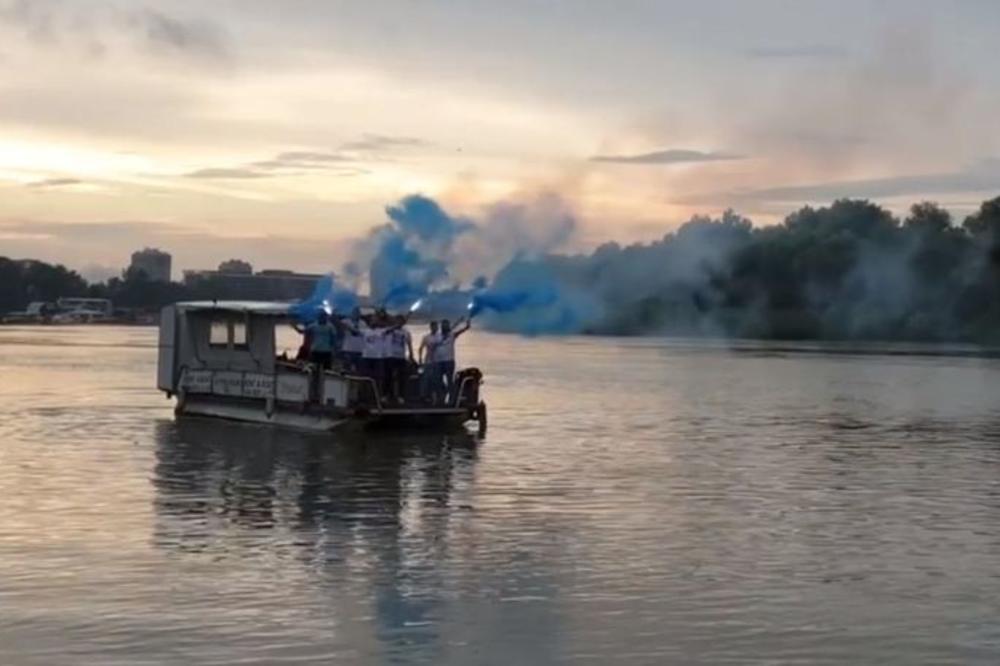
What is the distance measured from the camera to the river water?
10.7 metres

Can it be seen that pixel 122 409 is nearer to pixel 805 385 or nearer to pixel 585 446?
pixel 585 446

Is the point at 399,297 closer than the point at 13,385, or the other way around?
the point at 399,297

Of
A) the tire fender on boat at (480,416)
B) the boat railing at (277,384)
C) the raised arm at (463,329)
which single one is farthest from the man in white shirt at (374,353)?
the tire fender on boat at (480,416)

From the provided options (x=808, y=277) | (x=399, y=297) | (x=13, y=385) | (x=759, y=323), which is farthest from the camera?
(x=759, y=323)

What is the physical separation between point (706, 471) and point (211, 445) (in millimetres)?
7997

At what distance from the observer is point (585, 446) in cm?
2547

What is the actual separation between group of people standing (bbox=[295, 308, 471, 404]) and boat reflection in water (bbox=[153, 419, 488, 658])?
57.2 inches

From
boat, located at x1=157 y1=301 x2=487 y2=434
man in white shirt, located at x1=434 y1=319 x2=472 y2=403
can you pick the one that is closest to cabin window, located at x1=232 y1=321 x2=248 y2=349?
boat, located at x1=157 y1=301 x2=487 y2=434

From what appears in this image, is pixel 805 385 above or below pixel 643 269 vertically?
below

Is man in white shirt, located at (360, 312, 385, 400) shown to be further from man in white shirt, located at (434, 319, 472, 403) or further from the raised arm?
the raised arm

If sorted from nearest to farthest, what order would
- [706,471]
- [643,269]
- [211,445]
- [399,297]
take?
[706,471] < [211,445] < [399,297] < [643,269]

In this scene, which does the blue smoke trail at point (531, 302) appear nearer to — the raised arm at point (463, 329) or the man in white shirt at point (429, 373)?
the raised arm at point (463, 329)

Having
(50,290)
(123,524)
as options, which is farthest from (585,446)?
(50,290)

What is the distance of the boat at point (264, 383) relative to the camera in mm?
26344
